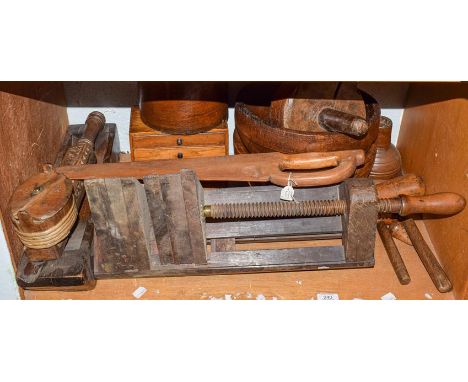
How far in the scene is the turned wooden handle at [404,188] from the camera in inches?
46.3

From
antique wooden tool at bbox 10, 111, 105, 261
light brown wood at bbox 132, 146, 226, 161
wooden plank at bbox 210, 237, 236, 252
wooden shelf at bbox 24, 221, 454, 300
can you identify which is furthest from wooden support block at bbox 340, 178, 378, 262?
antique wooden tool at bbox 10, 111, 105, 261

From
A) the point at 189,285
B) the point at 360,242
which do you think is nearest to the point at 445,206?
the point at 360,242

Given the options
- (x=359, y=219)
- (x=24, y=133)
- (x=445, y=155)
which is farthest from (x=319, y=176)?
(x=24, y=133)

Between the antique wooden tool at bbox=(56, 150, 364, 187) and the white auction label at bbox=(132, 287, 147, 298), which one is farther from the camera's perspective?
the white auction label at bbox=(132, 287, 147, 298)

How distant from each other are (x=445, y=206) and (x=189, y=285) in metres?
0.57

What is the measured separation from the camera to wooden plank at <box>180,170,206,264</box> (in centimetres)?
101

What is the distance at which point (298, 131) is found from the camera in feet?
3.61

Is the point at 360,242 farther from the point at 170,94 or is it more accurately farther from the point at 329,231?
the point at 170,94

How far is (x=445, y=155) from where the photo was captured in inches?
47.5

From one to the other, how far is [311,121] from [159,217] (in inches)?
15.0

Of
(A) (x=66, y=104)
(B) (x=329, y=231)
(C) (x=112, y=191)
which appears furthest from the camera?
(A) (x=66, y=104)

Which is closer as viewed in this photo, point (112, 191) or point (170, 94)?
point (112, 191)

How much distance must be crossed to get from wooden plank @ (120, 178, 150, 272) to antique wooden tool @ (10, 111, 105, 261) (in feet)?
0.41

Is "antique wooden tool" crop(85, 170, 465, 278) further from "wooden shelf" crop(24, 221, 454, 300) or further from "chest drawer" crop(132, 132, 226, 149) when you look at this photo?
"chest drawer" crop(132, 132, 226, 149)
